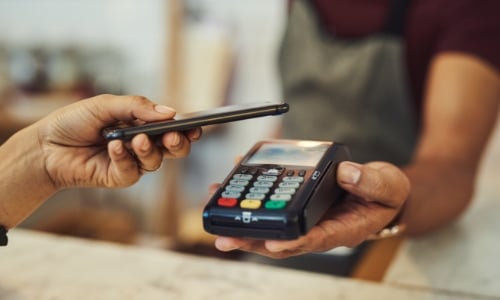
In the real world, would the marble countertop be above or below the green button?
below

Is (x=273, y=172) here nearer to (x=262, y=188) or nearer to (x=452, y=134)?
(x=262, y=188)

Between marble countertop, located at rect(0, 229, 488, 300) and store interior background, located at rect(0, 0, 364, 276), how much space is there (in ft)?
2.87

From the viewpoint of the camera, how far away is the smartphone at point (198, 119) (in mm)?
430

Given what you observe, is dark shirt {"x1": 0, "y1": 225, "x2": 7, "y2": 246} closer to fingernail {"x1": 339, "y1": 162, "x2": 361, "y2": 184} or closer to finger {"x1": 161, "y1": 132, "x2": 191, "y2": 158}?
finger {"x1": 161, "y1": 132, "x2": 191, "y2": 158}

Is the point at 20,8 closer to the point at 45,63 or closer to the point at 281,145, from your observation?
the point at 45,63

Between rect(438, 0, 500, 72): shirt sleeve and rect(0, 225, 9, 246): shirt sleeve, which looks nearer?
rect(0, 225, 9, 246): shirt sleeve

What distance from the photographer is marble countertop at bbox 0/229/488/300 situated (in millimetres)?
596

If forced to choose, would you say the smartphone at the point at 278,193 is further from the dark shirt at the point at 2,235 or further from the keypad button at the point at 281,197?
the dark shirt at the point at 2,235

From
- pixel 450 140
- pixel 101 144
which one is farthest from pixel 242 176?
pixel 450 140

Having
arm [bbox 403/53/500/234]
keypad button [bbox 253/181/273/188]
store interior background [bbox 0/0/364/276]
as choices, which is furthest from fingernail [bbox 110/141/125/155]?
store interior background [bbox 0/0/364/276]

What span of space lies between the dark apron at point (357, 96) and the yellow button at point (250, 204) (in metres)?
0.60

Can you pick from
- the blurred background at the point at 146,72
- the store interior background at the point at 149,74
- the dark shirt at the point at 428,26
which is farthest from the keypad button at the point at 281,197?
the blurred background at the point at 146,72

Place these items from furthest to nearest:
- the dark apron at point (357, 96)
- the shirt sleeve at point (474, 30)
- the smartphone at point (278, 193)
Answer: the dark apron at point (357, 96)
the shirt sleeve at point (474, 30)
the smartphone at point (278, 193)

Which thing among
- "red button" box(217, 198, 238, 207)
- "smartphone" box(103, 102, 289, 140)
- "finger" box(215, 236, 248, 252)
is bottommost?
"finger" box(215, 236, 248, 252)
